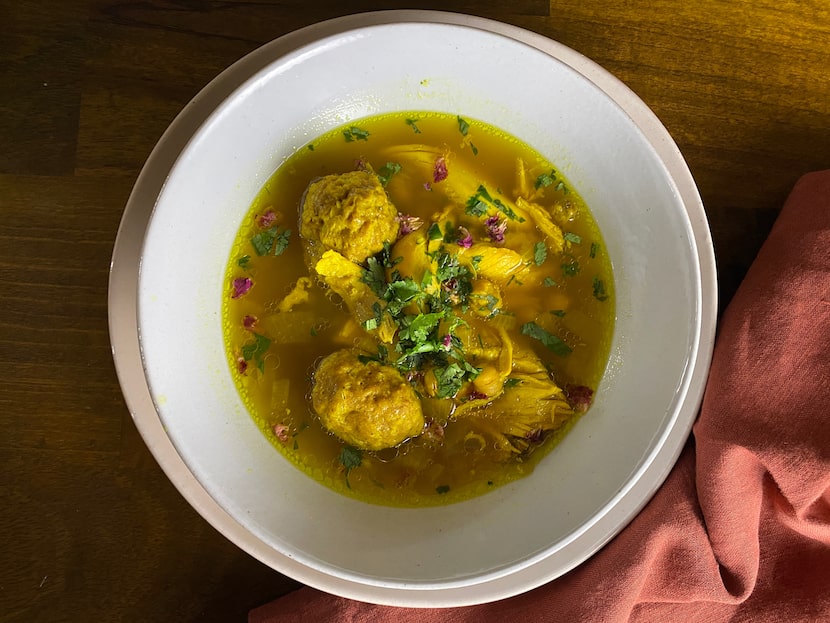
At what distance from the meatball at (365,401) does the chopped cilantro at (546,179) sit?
29.0 inches

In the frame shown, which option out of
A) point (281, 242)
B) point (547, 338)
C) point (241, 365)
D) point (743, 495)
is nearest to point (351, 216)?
point (281, 242)

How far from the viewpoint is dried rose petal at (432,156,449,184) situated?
198 cm

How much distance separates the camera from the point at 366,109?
195cm

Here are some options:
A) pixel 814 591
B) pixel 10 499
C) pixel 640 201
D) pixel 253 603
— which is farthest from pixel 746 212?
pixel 10 499

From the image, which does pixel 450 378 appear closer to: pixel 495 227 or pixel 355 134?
pixel 495 227

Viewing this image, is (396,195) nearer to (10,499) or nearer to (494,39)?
(494,39)

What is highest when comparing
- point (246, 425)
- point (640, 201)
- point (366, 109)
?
point (366, 109)

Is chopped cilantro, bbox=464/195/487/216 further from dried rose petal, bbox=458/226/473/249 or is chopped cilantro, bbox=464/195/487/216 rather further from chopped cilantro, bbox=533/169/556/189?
chopped cilantro, bbox=533/169/556/189

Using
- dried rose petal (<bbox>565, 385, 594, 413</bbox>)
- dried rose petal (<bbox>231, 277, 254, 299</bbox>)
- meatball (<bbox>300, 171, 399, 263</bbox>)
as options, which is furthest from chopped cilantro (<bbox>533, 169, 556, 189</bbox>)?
dried rose petal (<bbox>231, 277, 254, 299</bbox>)

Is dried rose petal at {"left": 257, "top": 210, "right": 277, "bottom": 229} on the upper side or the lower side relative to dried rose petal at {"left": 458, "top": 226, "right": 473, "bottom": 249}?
upper

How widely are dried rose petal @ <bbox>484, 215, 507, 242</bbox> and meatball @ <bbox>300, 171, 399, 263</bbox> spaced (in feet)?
0.96

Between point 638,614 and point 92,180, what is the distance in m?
2.03

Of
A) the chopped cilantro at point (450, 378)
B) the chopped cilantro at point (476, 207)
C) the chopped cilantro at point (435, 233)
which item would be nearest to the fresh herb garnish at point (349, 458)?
the chopped cilantro at point (450, 378)

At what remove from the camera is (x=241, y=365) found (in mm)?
1929
